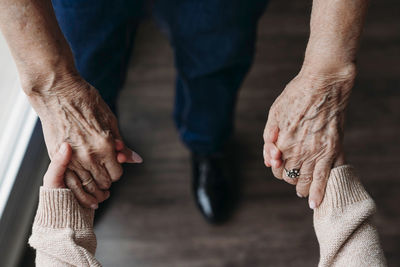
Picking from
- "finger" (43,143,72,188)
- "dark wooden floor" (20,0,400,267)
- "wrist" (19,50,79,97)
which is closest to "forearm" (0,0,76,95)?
"wrist" (19,50,79,97)

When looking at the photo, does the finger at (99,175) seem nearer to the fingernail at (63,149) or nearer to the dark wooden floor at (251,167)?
the fingernail at (63,149)

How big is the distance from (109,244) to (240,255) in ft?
1.32

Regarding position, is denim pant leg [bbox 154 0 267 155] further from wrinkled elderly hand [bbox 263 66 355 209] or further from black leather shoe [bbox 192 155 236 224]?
wrinkled elderly hand [bbox 263 66 355 209]

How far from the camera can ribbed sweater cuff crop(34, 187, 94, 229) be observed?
666mm

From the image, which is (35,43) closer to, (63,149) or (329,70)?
(63,149)

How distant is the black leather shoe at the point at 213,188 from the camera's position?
4.47 feet

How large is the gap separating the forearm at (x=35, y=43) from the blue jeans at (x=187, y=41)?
0.55 feet

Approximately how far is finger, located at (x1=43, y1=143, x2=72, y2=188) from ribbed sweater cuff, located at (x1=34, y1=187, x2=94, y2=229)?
15 mm

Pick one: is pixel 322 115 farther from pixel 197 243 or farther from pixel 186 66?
pixel 197 243

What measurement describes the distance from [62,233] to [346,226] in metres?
0.44

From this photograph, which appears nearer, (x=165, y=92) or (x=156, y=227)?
(x=156, y=227)

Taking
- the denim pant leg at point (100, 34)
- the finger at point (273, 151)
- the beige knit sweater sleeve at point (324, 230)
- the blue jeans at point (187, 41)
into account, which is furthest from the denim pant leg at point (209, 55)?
the beige knit sweater sleeve at point (324, 230)

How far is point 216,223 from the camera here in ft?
4.46

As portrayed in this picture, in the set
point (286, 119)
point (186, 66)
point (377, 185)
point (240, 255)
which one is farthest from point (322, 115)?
point (377, 185)
